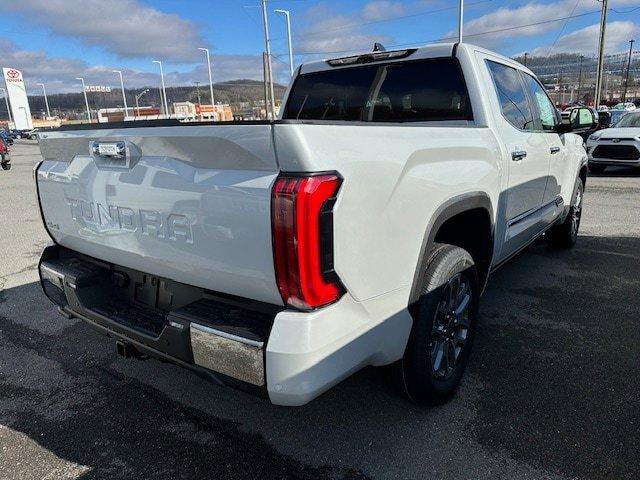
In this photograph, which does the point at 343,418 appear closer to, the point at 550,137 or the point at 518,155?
the point at 518,155

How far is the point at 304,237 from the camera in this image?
1685mm

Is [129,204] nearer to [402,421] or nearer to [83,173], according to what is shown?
[83,173]

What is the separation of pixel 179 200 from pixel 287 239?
553mm

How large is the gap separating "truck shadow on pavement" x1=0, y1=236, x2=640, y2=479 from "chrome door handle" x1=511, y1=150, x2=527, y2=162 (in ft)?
4.18

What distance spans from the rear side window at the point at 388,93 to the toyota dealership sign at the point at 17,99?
84.5 meters

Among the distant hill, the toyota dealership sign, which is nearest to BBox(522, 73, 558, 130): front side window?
the distant hill

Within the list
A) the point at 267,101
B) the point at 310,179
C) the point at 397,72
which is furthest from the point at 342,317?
the point at 267,101

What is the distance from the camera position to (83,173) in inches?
95.0

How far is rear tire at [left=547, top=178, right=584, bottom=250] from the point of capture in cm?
550

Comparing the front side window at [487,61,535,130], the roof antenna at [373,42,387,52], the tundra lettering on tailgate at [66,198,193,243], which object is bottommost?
the tundra lettering on tailgate at [66,198,193,243]

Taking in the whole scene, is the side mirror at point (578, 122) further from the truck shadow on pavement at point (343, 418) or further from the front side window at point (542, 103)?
the truck shadow on pavement at point (343, 418)

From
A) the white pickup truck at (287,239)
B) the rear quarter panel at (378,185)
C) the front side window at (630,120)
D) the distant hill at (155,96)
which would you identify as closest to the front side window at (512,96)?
the white pickup truck at (287,239)

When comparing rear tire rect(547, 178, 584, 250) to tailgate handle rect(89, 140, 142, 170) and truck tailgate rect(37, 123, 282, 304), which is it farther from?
tailgate handle rect(89, 140, 142, 170)

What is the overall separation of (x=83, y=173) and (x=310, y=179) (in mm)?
1376
